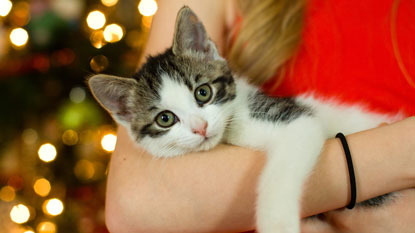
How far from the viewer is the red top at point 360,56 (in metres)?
1.05

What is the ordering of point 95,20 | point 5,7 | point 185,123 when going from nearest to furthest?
point 185,123 < point 5,7 < point 95,20

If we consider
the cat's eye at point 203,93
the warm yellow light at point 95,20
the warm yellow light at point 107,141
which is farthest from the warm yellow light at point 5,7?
the cat's eye at point 203,93

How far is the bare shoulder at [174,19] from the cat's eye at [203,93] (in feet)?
0.78

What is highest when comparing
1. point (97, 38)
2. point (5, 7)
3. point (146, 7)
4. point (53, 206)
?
point (5, 7)

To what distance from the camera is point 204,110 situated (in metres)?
0.91

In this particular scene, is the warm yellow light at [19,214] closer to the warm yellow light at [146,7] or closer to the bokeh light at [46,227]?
the bokeh light at [46,227]

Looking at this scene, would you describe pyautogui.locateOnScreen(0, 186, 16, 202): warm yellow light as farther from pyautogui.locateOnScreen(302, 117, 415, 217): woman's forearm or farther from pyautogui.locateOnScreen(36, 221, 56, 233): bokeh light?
pyautogui.locateOnScreen(302, 117, 415, 217): woman's forearm

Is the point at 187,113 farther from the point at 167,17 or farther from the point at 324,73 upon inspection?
the point at 324,73

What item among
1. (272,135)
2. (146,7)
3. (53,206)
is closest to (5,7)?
(146,7)

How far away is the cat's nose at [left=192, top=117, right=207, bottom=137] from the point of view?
0.85m

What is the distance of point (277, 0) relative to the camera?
1075mm

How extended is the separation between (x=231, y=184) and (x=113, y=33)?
1.12m

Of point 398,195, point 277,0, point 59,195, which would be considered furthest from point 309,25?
point 59,195

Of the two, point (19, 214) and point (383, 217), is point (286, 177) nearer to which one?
point (383, 217)
